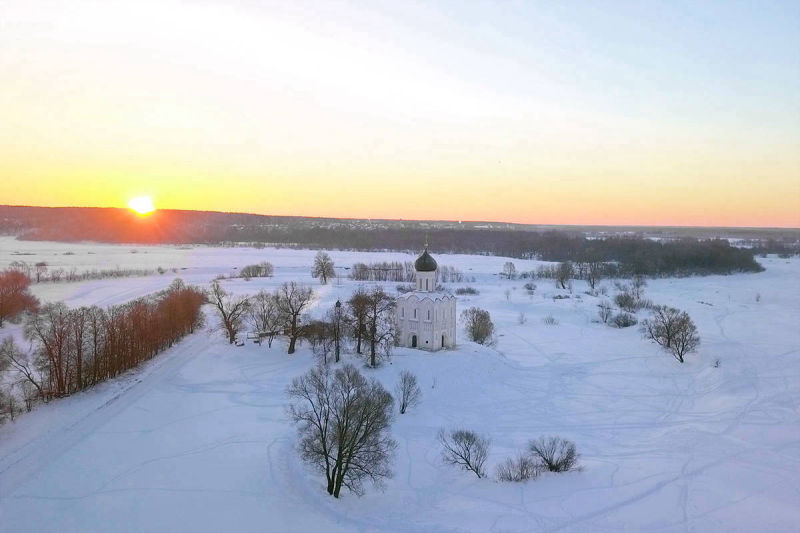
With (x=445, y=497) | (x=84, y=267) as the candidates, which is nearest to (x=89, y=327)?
(x=445, y=497)

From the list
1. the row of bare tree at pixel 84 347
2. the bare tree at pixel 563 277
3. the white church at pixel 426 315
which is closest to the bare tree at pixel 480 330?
the white church at pixel 426 315

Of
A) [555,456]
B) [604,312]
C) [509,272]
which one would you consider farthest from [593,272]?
[555,456]

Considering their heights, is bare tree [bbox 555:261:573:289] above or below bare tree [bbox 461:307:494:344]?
above

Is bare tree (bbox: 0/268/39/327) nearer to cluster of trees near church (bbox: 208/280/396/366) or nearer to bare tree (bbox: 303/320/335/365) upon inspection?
cluster of trees near church (bbox: 208/280/396/366)

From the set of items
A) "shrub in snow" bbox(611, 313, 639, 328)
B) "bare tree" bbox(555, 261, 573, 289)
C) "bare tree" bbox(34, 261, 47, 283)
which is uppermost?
"bare tree" bbox(34, 261, 47, 283)

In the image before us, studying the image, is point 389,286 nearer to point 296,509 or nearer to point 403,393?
point 403,393

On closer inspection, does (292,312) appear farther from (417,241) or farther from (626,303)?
(417,241)

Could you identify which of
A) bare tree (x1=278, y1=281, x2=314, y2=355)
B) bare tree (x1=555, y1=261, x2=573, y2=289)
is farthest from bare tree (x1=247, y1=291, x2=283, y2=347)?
bare tree (x1=555, y1=261, x2=573, y2=289)
